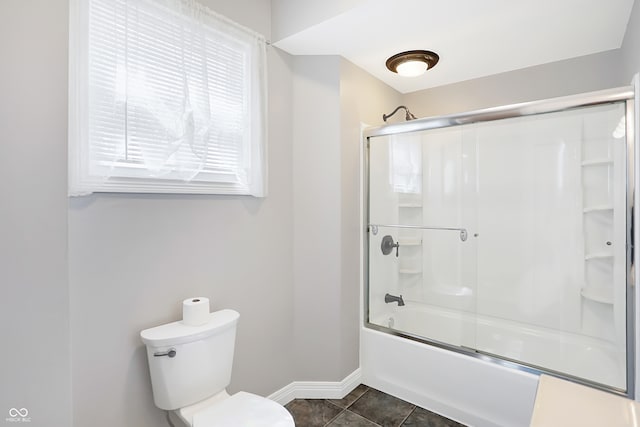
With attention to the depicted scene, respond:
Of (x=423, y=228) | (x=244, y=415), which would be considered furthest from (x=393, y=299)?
(x=244, y=415)

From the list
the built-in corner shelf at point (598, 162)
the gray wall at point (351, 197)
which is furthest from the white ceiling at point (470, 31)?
the built-in corner shelf at point (598, 162)

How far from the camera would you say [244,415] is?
4.40 feet

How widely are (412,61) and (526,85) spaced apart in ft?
3.27

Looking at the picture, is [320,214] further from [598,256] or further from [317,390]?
[598,256]

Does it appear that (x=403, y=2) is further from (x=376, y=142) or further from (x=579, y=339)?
(x=579, y=339)

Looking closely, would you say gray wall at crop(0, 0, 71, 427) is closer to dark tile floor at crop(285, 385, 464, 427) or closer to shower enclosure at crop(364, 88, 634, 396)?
dark tile floor at crop(285, 385, 464, 427)

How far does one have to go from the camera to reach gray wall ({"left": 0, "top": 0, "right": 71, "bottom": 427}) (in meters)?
0.72

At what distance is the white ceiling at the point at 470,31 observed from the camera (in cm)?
169

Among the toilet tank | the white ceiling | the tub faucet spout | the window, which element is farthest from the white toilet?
the white ceiling

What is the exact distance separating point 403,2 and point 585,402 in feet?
5.91

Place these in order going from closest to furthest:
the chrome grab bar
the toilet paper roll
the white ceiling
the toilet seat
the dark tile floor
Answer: the toilet seat < the toilet paper roll < the white ceiling < the dark tile floor < the chrome grab bar

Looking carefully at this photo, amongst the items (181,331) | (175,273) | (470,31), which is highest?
(470,31)

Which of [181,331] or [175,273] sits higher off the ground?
[175,273]

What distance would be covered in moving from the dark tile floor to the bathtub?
72 millimetres
